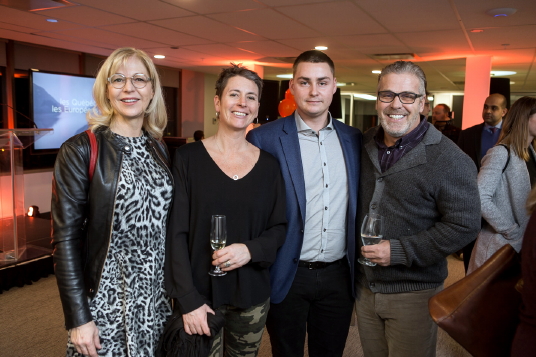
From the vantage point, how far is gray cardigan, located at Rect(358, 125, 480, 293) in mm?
1816

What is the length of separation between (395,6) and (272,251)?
3.48 metres

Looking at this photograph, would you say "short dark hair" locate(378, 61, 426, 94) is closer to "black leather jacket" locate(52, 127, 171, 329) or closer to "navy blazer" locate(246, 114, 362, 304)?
"navy blazer" locate(246, 114, 362, 304)

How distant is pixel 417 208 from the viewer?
6.22 ft

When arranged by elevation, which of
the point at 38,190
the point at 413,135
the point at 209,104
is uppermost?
the point at 209,104

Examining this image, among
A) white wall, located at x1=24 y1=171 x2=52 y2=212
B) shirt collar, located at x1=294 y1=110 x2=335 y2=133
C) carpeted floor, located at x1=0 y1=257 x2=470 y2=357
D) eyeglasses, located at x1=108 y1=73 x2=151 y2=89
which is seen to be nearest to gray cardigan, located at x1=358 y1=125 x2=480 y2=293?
shirt collar, located at x1=294 y1=110 x2=335 y2=133

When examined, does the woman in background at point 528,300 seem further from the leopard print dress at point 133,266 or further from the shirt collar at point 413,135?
the leopard print dress at point 133,266

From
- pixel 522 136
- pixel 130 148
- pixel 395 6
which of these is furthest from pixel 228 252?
pixel 395 6

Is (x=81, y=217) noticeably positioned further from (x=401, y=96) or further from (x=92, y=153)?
(x=401, y=96)

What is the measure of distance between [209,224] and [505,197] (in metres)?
2.00

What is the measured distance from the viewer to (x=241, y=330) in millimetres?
1922

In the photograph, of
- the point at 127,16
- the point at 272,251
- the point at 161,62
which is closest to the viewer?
the point at 272,251

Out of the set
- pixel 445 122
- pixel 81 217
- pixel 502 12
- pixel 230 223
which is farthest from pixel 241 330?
pixel 445 122

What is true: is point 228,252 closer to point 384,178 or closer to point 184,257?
point 184,257

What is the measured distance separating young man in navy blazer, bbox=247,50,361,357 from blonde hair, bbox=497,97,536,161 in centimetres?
125
